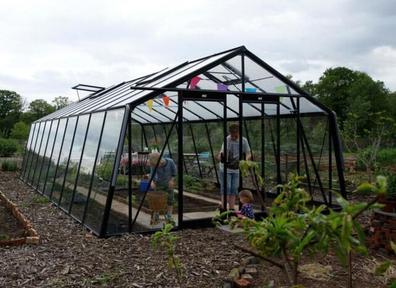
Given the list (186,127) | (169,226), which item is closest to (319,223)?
(169,226)

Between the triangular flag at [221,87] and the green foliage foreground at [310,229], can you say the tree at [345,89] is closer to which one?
the triangular flag at [221,87]

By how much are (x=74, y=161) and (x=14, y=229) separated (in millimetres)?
1765

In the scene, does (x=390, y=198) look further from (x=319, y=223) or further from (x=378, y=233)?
(x=319, y=223)

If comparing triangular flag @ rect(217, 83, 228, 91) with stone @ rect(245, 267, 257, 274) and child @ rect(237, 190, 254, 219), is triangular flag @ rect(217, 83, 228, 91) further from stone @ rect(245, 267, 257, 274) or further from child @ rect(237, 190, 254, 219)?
stone @ rect(245, 267, 257, 274)

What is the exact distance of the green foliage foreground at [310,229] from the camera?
142cm

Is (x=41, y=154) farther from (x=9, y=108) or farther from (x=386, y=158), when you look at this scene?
(x=9, y=108)

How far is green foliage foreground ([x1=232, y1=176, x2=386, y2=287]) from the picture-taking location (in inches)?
55.9

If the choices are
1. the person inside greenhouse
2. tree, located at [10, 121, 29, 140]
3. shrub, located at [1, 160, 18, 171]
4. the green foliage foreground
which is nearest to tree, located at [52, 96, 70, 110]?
tree, located at [10, 121, 29, 140]

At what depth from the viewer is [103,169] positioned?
6.55 m

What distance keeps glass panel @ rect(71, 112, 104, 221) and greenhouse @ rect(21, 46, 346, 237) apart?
0.07 ft

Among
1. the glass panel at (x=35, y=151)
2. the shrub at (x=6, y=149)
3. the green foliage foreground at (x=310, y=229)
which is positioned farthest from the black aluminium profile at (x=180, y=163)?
the shrub at (x=6, y=149)

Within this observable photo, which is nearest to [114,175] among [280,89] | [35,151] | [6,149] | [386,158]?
[280,89]

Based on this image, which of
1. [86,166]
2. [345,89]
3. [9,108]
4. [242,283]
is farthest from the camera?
[9,108]

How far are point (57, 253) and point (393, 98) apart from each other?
37.3 m
